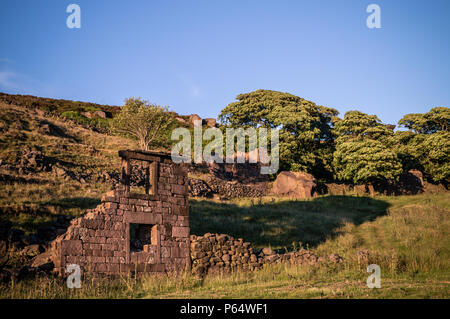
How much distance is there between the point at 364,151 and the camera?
127 ft

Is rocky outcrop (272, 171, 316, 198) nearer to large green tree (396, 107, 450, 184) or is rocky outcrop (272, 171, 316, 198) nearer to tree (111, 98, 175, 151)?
large green tree (396, 107, 450, 184)

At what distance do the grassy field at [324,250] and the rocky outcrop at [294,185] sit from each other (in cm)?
198

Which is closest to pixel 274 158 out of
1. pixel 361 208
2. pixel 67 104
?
pixel 361 208

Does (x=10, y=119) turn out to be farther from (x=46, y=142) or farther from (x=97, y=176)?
(x=97, y=176)

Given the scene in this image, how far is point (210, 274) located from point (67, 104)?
63.9 metres

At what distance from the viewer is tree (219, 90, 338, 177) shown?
41.4 m

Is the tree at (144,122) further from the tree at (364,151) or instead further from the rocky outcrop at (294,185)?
the tree at (364,151)

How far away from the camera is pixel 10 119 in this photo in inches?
1724

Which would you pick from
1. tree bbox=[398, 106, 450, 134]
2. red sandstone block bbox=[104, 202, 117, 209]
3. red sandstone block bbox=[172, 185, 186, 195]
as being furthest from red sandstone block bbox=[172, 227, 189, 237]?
tree bbox=[398, 106, 450, 134]

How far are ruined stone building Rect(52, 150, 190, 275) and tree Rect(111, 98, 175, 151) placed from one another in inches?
1153

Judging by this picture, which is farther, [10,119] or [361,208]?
[10,119]

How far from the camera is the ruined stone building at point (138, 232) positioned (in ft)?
46.2
